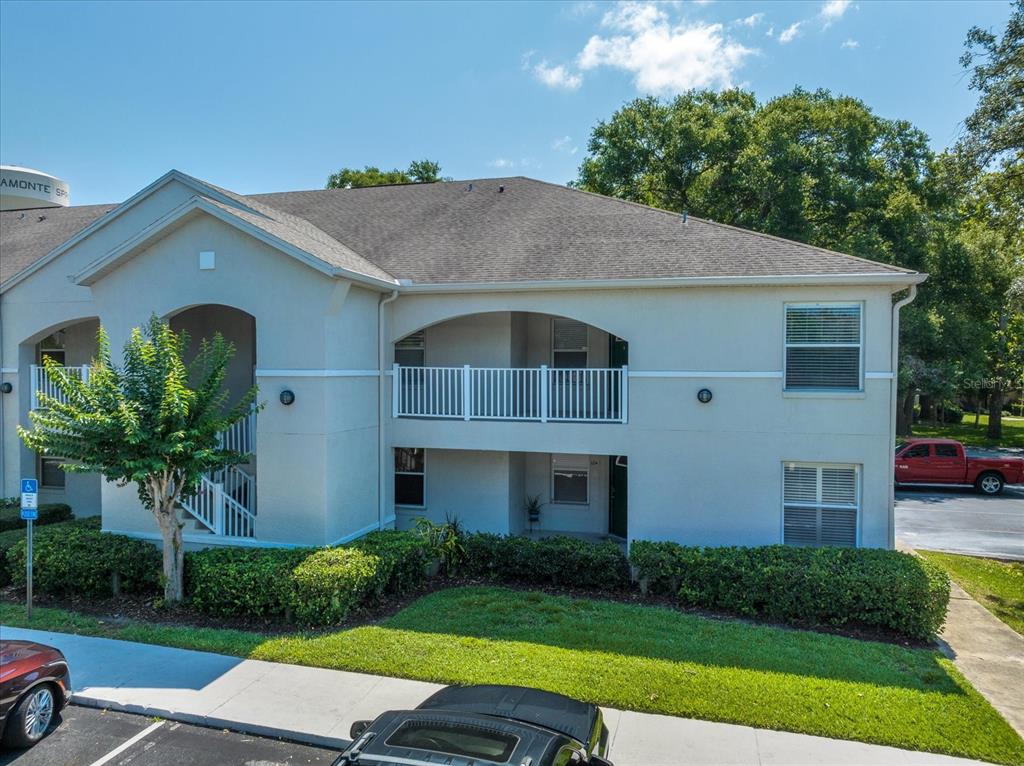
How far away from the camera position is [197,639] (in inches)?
326

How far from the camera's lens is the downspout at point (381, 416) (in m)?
12.2

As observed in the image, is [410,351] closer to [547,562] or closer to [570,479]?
[570,479]

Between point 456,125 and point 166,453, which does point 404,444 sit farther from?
point 456,125

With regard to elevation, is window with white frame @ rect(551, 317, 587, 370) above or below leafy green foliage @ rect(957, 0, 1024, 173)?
below

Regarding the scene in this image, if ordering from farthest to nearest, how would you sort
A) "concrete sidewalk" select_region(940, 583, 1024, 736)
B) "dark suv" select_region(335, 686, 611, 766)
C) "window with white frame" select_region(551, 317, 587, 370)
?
1. "window with white frame" select_region(551, 317, 587, 370)
2. "concrete sidewalk" select_region(940, 583, 1024, 736)
3. "dark suv" select_region(335, 686, 611, 766)

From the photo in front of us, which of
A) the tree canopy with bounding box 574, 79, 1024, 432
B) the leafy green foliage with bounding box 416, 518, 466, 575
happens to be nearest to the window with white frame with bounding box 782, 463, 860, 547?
the leafy green foliage with bounding box 416, 518, 466, 575

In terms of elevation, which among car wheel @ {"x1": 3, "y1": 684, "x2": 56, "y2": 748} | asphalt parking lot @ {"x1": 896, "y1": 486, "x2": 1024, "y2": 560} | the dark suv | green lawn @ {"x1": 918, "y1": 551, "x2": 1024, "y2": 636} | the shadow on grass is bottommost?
green lawn @ {"x1": 918, "y1": 551, "x2": 1024, "y2": 636}

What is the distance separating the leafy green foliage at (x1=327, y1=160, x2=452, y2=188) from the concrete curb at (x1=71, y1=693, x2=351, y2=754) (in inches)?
1102

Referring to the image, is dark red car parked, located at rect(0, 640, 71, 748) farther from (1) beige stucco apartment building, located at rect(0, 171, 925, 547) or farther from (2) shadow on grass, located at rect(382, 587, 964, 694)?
(1) beige stucco apartment building, located at rect(0, 171, 925, 547)

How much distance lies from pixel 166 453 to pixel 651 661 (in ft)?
23.1

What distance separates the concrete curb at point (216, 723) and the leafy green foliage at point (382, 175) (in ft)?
91.8

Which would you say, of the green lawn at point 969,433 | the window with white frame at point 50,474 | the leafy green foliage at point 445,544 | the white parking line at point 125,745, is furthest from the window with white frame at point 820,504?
the green lawn at point 969,433

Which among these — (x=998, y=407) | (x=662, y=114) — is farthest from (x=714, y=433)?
(x=998, y=407)

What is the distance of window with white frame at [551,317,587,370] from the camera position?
1366 cm
